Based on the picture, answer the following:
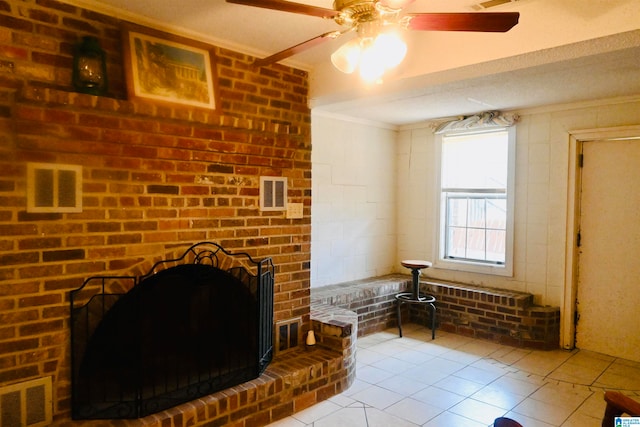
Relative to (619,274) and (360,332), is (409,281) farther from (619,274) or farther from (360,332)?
Result: (619,274)

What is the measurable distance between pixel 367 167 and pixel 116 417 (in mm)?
3703

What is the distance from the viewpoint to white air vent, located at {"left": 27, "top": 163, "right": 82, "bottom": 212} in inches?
82.1

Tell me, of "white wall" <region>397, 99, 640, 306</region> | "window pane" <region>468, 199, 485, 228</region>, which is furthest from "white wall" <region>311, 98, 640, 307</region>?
"window pane" <region>468, 199, 485, 228</region>

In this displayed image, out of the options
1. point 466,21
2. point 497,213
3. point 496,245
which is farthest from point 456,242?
point 466,21

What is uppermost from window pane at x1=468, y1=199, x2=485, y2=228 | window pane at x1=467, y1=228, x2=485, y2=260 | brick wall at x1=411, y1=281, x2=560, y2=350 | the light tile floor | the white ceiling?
the white ceiling

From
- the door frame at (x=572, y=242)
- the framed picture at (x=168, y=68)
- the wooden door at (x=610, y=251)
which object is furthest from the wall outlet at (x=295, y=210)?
the wooden door at (x=610, y=251)

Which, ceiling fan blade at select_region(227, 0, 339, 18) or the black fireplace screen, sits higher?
ceiling fan blade at select_region(227, 0, 339, 18)

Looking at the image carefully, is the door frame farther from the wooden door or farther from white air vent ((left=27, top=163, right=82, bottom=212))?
white air vent ((left=27, top=163, right=82, bottom=212))

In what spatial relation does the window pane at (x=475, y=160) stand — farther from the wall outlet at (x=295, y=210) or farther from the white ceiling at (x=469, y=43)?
the wall outlet at (x=295, y=210)

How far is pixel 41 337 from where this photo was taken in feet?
6.98

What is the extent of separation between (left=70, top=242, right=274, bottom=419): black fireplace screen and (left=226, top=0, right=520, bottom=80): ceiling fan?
154 centimetres

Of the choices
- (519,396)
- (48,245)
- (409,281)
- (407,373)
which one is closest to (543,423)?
(519,396)

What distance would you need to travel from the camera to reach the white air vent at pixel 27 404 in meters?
2.02

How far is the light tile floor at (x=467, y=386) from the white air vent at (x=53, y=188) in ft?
5.95
